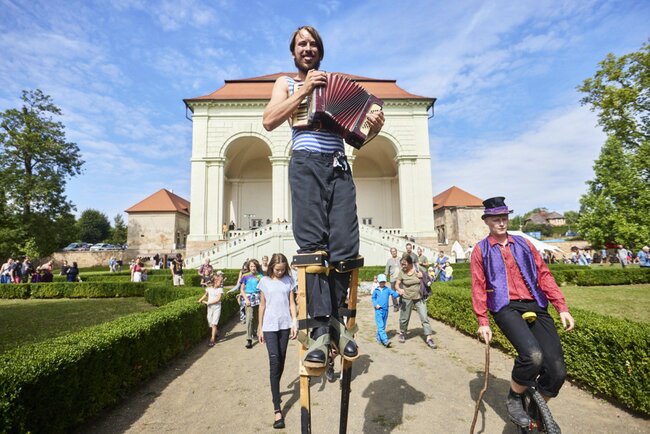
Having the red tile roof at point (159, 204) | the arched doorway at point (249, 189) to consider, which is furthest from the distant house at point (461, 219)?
the red tile roof at point (159, 204)

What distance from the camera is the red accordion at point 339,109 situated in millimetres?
2422

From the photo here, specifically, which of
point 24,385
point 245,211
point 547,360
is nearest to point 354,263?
point 547,360

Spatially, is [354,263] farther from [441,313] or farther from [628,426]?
[441,313]

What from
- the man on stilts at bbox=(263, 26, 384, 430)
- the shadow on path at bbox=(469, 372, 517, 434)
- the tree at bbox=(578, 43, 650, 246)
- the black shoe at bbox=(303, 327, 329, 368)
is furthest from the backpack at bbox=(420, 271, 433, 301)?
the tree at bbox=(578, 43, 650, 246)

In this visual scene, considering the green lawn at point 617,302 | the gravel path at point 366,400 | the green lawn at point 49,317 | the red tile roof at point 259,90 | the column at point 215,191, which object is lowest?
the gravel path at point 366,400

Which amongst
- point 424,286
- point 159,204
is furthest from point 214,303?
point 159,204

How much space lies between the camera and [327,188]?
2.52 m

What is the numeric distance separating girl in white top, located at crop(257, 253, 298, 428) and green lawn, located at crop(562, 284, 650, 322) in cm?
846

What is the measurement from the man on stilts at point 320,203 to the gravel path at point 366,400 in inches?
104

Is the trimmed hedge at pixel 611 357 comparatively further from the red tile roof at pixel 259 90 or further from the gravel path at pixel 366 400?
the red tile roof at pixel 259 90

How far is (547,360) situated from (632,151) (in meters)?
23.3

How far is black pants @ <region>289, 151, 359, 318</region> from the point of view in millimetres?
2371

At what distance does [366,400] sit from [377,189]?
3529 cm

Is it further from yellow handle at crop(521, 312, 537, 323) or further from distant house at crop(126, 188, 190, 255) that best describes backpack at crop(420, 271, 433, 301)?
distant house at crop(126, 188, 190, 255)
